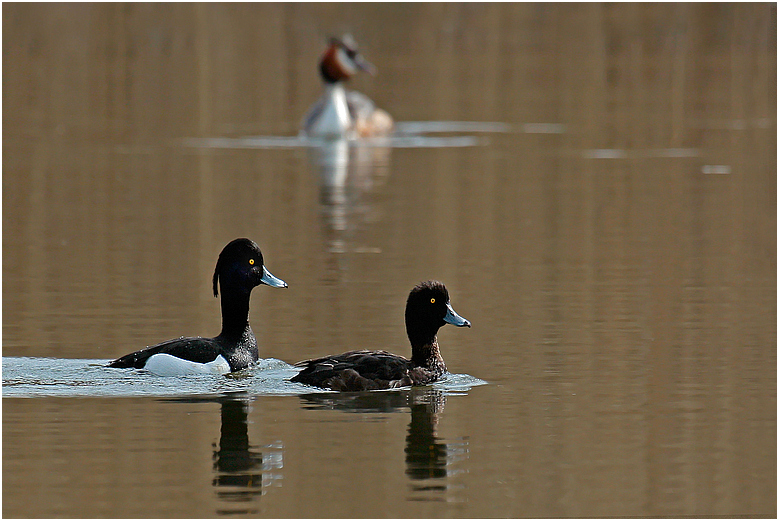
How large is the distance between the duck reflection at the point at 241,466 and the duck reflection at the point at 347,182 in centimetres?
Result: 698

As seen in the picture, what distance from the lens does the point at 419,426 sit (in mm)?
9203

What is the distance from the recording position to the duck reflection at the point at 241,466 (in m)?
7.78

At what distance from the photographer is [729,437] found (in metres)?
8.97

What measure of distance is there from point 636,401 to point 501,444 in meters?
1.43

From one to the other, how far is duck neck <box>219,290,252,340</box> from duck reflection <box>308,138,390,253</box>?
16.1 ft

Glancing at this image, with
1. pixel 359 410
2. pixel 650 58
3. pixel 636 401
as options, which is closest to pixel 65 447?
pixel 359 410

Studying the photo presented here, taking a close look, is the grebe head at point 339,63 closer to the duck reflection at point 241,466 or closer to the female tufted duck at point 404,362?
the female tufted duck at point 404,362

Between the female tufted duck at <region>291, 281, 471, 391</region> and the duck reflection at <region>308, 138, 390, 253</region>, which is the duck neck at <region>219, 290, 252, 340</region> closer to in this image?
the female tufted duck at <region>291, 281, 471, 391</region>

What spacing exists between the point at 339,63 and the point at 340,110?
1.48m

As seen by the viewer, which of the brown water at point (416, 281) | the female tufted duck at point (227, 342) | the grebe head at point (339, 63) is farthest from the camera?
the grebe head at point (339, 63)

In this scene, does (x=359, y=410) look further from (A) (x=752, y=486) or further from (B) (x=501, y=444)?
(A) (x=752, y=486)

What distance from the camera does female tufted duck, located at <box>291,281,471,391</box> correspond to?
10.1 m

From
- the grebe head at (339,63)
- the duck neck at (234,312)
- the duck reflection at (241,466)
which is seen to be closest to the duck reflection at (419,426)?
the duck reflection at (241,466)

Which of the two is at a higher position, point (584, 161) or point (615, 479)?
point (584, 161)
